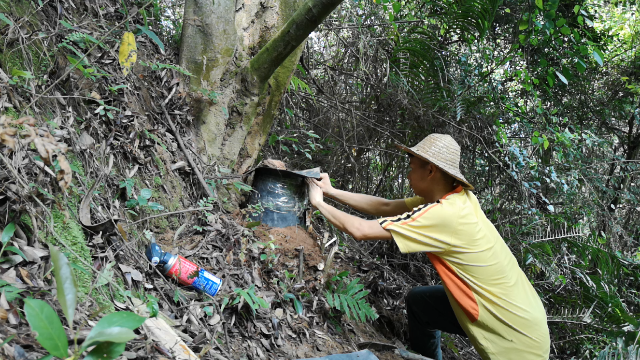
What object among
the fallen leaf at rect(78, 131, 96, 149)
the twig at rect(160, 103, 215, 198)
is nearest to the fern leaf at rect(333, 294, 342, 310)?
the twig at rect(160, 103, 215, 198)

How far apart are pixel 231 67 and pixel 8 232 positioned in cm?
214

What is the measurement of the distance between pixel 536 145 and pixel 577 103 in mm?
1620

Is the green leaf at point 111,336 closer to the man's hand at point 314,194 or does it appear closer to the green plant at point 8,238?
the green plant at point 8,238

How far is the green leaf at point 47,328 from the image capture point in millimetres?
1246

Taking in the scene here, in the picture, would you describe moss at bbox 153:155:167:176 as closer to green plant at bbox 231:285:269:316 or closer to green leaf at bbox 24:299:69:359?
green plant at bbox 231:285:269:316

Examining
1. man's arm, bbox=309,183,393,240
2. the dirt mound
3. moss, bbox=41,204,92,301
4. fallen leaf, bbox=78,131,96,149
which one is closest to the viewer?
moss, bbox=41,204,92,301

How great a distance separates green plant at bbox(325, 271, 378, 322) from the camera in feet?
10.8

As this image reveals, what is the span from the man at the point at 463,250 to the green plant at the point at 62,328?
65.8 inches

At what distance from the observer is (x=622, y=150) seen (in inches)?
290

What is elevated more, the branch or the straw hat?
the branch

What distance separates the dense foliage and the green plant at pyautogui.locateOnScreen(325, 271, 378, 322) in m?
1.23

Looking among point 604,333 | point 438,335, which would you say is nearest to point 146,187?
point 438,335

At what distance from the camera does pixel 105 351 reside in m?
1.33

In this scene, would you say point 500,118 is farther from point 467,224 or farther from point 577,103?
point 467,224
